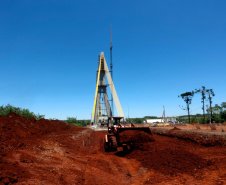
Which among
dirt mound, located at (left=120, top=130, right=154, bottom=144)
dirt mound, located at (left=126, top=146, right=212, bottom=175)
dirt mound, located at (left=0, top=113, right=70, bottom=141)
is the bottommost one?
dirt mound, located at (left=126, top=146, right=212, bottom=175)

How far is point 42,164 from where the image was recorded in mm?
5801

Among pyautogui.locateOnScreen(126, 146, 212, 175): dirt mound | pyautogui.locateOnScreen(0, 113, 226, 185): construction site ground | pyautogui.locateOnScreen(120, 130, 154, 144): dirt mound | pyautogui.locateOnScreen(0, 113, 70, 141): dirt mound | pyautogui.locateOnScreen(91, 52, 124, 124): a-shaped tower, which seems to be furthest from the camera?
pyautogui.locateOnScreen(91, 52, 124, 124): a-shaped tower

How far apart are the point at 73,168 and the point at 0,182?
292 cm

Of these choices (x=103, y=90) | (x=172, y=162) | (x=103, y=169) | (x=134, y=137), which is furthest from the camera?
(x=103, y=90)

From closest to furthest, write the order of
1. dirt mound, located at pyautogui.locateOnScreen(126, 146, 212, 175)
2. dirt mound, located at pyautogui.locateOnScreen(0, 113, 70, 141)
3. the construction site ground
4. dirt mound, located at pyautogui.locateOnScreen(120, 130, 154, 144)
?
the construction site ground, dirt mound, located at pyautogui.locateOnScreen(126, 146, 212, 175), dirt mound, located at pyautogui.locateOnScreen(0, 113, 70, 141), dirt mound, located at pyautogui.locateOnScreen(120, 130, 154, 144)

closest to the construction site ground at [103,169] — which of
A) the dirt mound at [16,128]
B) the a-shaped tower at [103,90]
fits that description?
the dirt mound at [16,128]

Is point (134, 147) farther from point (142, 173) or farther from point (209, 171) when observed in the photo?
point (209, 171)

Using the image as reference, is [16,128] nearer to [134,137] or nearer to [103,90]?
[134,137]

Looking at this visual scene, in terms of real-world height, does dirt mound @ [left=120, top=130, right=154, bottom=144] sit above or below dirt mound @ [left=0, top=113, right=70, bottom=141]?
below

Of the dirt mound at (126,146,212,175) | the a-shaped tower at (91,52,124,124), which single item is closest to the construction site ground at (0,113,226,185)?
the dirt mound at (126,146,212,175)

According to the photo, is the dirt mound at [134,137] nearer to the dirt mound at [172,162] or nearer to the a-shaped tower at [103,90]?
the dirt mound at [172,162]

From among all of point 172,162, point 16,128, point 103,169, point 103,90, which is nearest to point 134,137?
point 172,162

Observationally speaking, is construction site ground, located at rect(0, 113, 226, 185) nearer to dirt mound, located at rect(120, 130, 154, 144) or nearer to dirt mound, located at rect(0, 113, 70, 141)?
dirt mound, located at rect(0, 113, 70, 141)

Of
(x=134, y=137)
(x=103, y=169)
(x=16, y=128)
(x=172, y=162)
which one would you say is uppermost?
(x=16, y=128)
